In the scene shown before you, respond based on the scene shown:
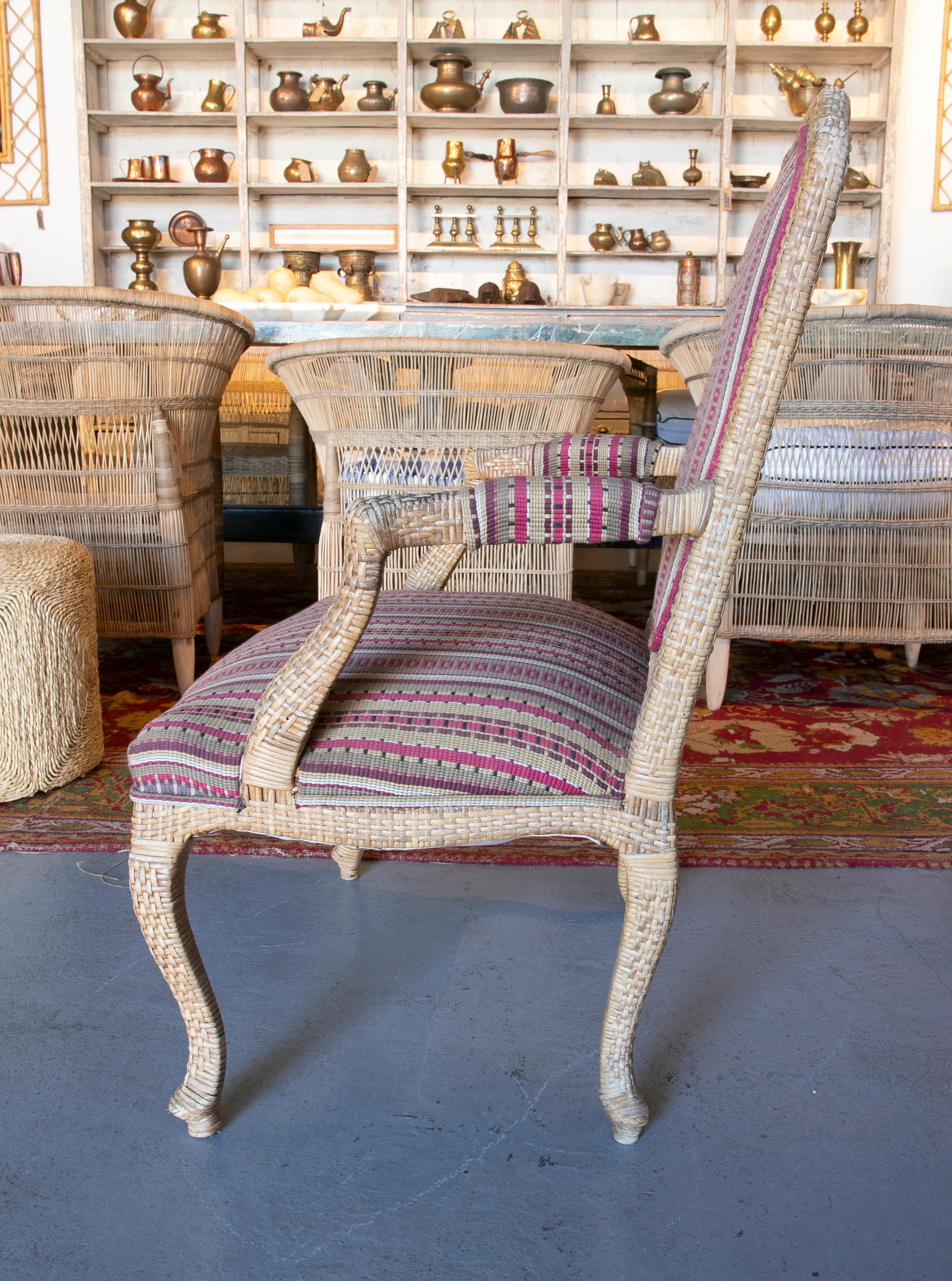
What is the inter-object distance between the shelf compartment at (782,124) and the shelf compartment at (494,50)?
0.97 m

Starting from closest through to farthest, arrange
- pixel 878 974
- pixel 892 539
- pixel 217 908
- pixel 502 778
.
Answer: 1. pixel 502 778
2. pixel 878 974
3. pixel 217 908
4. pixel 892 539

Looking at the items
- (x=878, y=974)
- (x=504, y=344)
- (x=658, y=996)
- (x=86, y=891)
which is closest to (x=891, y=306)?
(x=504, y=344)

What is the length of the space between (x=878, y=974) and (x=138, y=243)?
4.14 m

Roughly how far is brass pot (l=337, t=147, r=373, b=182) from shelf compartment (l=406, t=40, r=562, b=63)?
491mm

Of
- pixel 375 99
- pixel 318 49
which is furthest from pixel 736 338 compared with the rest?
pixel 318 49

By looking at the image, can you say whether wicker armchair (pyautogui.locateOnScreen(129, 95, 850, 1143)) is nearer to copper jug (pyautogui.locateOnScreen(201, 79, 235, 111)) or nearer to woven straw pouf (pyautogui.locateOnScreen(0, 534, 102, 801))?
woven straw pouf (pyautogui.locateOnScreen(0, 534, 102, 801))

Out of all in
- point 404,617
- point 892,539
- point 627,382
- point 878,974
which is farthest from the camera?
point 627,382

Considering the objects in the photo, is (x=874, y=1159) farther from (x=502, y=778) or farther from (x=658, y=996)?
(x=502, y=778)

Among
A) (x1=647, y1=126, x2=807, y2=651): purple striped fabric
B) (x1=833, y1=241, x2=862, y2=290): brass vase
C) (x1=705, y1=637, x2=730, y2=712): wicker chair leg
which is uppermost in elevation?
(x1=833, y1=241, x2=862, y2=290): brass vase

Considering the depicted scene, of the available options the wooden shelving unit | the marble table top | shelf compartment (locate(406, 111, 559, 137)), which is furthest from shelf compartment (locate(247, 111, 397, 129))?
the marble table top

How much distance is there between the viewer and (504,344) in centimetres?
191

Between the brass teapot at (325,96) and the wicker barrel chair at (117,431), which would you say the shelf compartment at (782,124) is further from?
the wicker barrel chair at (117,431)

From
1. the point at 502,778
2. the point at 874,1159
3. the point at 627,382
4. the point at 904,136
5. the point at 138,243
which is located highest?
the point at 904,136

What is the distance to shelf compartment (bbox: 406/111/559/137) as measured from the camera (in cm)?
500
